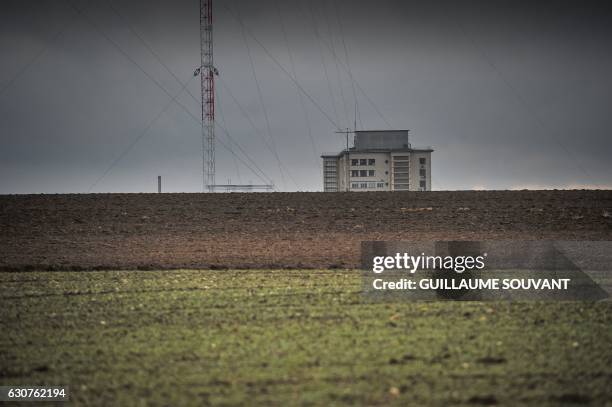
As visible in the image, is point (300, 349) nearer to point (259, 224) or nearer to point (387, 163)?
point (259, 224)

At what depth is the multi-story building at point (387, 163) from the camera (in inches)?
3206

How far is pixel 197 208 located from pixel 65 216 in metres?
6.19

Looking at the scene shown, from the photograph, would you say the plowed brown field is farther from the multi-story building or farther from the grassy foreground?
the multi-story building

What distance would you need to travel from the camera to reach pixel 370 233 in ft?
89.3

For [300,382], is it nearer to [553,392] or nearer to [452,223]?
[553,392]

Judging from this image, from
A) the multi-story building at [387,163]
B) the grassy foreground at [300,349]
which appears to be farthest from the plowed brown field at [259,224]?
the multi-story building at [387,163]

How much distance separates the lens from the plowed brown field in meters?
21.4

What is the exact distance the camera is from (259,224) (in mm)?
29734

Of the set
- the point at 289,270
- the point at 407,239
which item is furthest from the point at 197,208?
the point at 289,270

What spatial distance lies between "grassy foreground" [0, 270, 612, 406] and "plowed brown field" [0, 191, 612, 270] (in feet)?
22.7

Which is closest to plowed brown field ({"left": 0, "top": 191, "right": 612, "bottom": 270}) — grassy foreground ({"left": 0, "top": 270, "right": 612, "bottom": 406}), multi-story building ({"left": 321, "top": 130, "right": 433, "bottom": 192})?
grassy foreground ({"left": 0, "top": 270, "right": 612, "bottom": 406})

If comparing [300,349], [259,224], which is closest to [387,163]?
[259,224]

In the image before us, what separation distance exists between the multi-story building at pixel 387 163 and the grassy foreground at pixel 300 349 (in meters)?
69.0

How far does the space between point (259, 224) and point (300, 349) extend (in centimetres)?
2139
